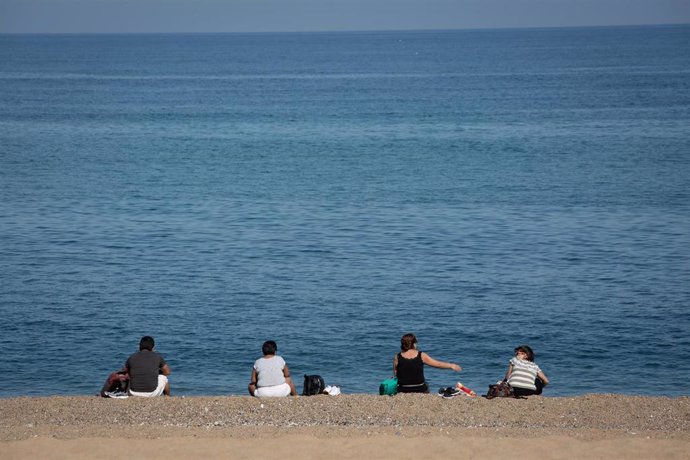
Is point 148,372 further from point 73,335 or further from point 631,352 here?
point 631,352

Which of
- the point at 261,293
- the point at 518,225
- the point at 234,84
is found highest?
the point at 234,84

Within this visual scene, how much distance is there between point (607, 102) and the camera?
98.6 meters

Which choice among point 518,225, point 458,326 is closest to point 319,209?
point 518,225

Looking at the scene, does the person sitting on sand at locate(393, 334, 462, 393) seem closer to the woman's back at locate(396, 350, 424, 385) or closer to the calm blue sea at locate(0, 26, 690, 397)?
the woman's back at locate(396, 350, 424, 385)

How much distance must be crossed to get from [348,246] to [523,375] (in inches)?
915

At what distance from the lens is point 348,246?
40.1m

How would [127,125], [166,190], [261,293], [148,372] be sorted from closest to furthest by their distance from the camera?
[148,372] < [261,293] < [166,190] < [127,125]

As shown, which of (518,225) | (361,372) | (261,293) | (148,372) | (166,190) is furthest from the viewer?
(166,190)

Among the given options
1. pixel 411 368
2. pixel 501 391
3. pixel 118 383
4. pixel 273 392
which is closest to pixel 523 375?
pixel 501 391

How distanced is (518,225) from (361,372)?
19.4 m

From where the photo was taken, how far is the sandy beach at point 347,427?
14.4m

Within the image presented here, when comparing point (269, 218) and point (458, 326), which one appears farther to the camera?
point (269, 218)

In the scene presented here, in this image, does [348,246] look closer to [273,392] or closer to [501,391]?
[273,392]

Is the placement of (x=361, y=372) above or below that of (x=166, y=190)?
below
